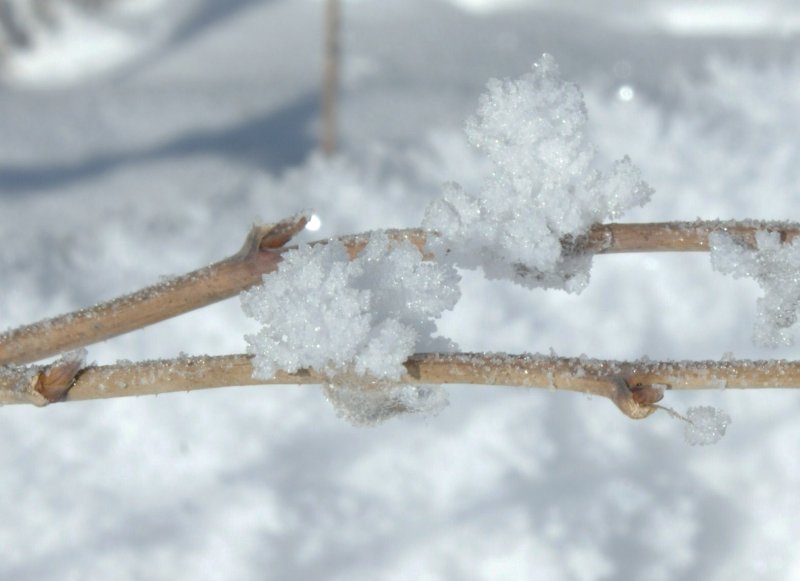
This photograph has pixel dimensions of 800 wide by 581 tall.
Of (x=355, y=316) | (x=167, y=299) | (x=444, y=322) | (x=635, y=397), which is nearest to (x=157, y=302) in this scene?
(x=167, y=299)

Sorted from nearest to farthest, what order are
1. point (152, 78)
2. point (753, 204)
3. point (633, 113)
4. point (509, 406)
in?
point (509, 406), point (753, 204), point (633, 113), point (152, 78)

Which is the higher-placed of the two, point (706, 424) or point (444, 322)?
point (444, 322)

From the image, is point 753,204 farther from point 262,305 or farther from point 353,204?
point 262,305

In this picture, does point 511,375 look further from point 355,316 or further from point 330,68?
point 330,68

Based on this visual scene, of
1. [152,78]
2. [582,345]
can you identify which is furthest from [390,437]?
[152,78]

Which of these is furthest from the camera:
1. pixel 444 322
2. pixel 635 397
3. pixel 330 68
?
pixel 330 68

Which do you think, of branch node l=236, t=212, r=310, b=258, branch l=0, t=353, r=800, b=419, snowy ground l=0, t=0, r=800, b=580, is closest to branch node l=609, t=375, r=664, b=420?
branch l=0, t=353, r=800, b=419

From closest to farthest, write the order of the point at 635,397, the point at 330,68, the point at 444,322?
the point at 635,397
the point at 444,322
the point at 330,68
